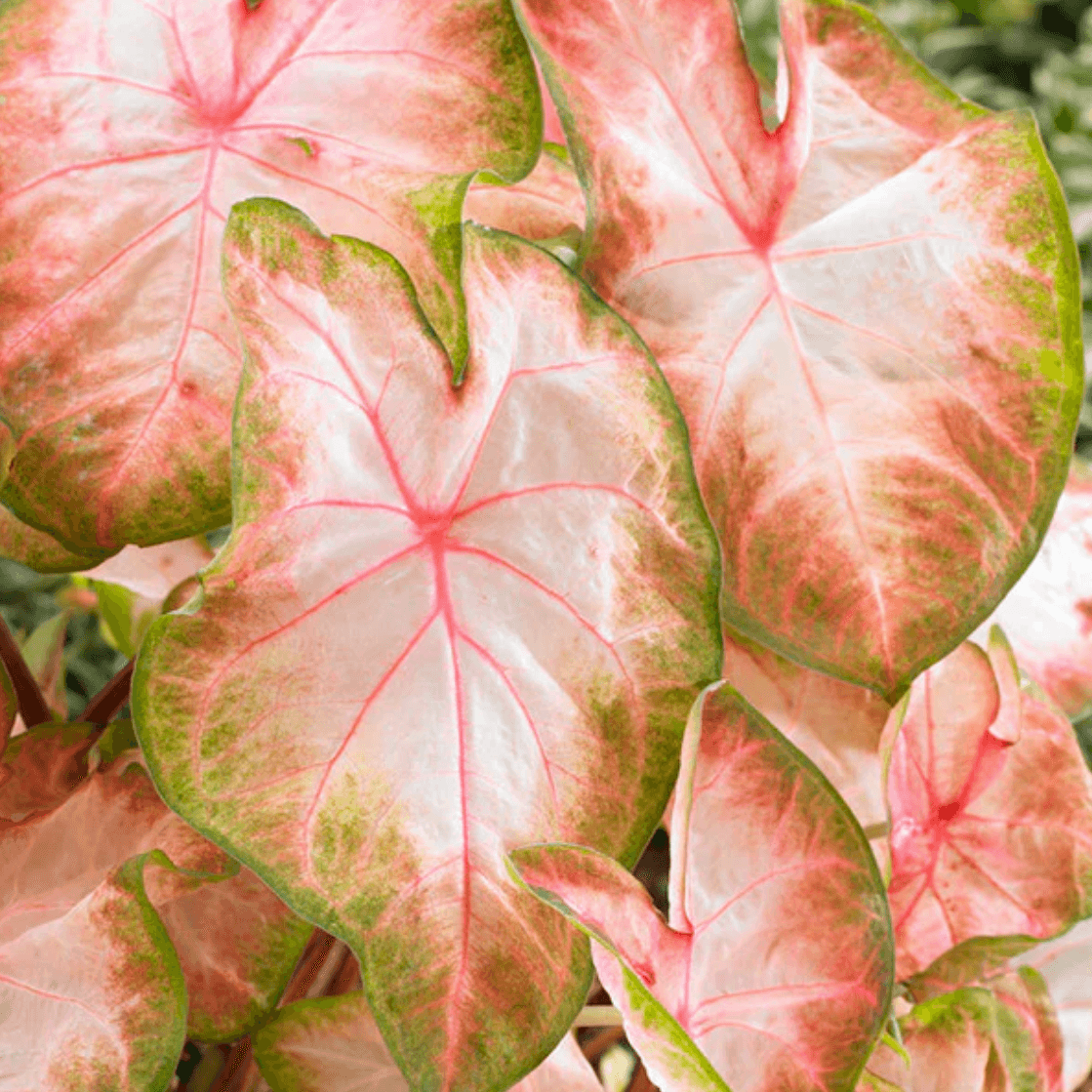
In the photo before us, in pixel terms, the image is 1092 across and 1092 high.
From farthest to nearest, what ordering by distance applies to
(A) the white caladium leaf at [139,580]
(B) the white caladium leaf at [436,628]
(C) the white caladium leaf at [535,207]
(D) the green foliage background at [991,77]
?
(D) the green foliage background at [991,77] → (A) the white caladium leaf at [139,580] → (C) the white caladium leaf at [535,207] → (B) the white caladium leaf at [436,628]

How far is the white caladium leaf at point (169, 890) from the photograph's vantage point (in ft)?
1.81

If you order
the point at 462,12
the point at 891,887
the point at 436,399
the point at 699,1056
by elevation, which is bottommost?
the point at 891,887

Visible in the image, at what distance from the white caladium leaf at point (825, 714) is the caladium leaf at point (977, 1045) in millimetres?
91

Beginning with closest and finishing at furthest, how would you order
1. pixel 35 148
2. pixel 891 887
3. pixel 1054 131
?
pixel 35 148 < pixel 891 887 < pixel 1054 131

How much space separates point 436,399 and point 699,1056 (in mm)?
245

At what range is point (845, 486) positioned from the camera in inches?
21.0

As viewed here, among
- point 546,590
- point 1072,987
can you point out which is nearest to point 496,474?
point 546,590

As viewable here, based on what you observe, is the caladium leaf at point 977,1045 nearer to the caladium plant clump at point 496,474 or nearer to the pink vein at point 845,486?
the caladium plant clump at point 496,474

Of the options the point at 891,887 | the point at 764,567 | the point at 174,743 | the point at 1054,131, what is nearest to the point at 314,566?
the point at 174,743

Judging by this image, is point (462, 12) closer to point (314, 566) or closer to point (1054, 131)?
point (314, 566)

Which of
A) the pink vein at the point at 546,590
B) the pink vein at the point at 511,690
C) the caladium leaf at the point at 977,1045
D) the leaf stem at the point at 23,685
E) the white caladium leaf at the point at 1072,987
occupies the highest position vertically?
the pink vein at the point at 546,590

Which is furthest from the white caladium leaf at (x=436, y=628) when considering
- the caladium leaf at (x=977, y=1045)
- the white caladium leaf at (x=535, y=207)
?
the caladium leaf at (x=977, y=1045)

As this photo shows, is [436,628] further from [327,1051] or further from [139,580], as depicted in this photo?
[139,580]

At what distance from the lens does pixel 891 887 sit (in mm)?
687
